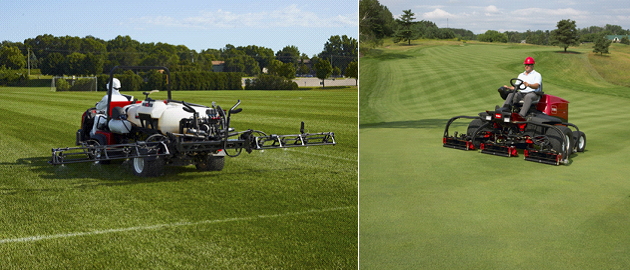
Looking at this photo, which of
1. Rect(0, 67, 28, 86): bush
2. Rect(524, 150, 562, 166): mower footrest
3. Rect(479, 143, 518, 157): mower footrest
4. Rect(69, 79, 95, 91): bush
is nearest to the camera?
Rect(524, 150, 562, 166): mower footrest

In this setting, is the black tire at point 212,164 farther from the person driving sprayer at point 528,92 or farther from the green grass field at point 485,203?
the person driving sprayer at point 528,92

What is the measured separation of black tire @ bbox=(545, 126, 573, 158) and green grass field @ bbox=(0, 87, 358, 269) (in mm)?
2702

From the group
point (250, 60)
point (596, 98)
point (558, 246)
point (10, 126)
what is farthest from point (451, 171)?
point (250, 60)

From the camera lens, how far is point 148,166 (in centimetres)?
680

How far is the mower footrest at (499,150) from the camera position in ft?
27.6

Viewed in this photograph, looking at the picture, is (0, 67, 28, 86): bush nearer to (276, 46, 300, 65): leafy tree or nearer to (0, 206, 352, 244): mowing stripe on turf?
(276, 46, 300, 65): leafy tree

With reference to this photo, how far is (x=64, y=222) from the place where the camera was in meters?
4.92

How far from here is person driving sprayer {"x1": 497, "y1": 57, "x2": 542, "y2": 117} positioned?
341 inches

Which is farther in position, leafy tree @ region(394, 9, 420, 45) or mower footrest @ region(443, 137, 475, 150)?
leafy tree @ region(394, 9, 420, 45)

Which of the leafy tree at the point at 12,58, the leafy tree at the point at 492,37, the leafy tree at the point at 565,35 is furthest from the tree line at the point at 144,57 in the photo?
the leafy tree at the point at 565,35

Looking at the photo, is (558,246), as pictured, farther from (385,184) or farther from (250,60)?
(250,60)

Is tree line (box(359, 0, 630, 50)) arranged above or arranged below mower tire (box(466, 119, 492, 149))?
above

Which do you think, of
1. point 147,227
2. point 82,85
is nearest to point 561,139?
point 147,227

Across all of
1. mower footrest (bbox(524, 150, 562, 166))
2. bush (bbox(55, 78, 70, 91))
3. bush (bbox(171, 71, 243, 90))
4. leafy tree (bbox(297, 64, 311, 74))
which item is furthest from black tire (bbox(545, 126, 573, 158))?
bush (bbox(55, 78, 70, 91))
